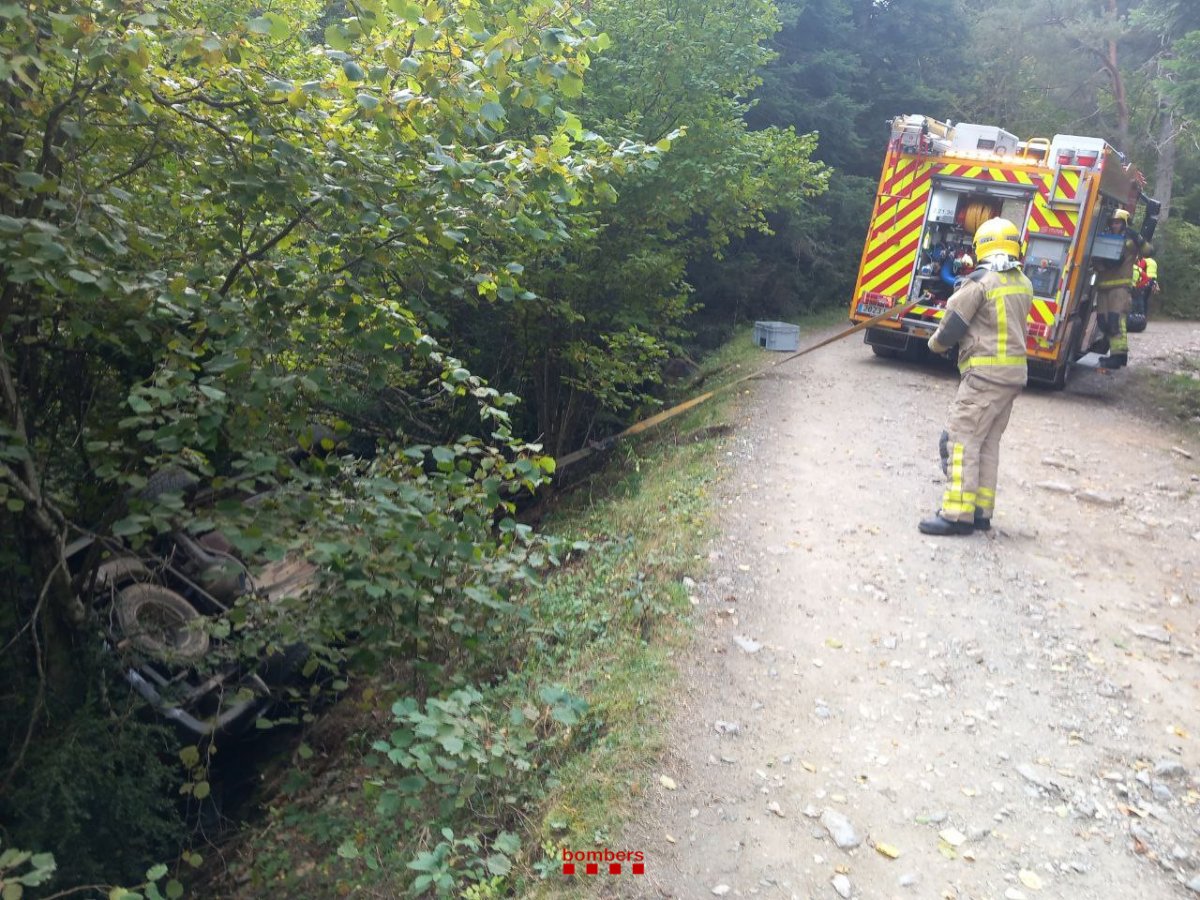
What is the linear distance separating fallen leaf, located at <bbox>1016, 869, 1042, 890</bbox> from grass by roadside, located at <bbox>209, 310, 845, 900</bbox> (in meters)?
1.45

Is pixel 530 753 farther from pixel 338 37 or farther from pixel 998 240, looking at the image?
pixel 998 240

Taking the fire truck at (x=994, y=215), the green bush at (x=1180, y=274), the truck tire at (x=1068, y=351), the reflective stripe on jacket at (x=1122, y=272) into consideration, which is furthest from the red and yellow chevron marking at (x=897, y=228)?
the green bush at (x=1180, y=274)

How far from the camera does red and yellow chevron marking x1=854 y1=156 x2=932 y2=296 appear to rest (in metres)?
11.1

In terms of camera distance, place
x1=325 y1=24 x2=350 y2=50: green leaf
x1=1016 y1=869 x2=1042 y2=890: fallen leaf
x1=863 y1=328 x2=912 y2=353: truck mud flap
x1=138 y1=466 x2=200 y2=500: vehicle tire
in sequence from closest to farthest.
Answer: x1=1016 y1=869 x2=1042 y2=890: fallen leaf < x1=325 y1=24 x2=350 y2=50: green leaf < x1=138 y1=466 x2=200 y2=500: vehicle tire < x1=863 y1=328 x2=912 y2=353: truck mud flap

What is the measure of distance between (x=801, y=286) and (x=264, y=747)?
13785 mm

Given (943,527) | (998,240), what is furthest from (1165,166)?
(943,527)

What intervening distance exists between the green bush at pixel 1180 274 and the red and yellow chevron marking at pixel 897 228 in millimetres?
13334

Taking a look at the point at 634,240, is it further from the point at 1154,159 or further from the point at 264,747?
the point at 1154,159

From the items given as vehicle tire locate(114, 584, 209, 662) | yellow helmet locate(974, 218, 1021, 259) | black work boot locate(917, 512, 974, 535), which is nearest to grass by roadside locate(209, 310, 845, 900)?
vehicle tire locate(114, 584, 209, 662)

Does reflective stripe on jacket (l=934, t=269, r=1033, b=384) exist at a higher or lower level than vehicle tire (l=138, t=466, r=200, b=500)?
higher

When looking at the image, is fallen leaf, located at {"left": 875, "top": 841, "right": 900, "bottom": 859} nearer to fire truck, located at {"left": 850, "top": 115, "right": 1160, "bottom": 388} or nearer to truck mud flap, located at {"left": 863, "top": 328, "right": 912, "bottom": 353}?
fire truck, located at {"left": 850, "top": 115, "right": 1160, "bottom": 388}

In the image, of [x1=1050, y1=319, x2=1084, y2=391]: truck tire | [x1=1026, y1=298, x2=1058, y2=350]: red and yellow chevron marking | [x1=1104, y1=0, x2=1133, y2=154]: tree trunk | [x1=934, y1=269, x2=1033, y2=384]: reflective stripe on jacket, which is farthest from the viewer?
[x1=1104, y1=0, x2=1133, y2=154]: tree trunk

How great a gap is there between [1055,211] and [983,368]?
15.9 feet

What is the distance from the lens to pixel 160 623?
19.1ft
